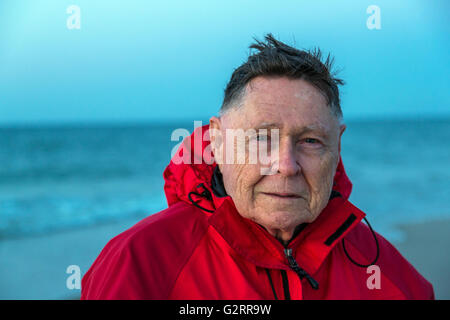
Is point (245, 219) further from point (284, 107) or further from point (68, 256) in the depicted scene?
point (68, 256)

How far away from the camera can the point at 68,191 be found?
43.2ft

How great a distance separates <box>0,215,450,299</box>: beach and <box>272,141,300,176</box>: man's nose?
12.8 feet

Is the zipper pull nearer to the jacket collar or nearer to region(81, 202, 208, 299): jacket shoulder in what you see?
the jacket collar

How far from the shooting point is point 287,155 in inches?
64.7

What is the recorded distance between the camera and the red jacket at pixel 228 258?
1.56m

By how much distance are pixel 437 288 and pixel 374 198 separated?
17.9 ft

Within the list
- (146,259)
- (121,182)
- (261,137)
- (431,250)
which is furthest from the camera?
(121,182)

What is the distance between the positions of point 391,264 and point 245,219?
2.48ft

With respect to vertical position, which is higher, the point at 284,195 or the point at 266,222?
the point at 284,195

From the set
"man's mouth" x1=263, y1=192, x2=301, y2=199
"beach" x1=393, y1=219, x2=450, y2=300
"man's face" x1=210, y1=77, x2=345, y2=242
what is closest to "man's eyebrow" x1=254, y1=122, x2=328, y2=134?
"man's face" x1=210, y1=77, x2=345, y2=242

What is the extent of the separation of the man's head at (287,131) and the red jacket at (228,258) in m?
0.12

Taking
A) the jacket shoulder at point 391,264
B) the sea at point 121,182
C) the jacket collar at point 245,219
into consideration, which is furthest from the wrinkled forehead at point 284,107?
the sea at point 121,182

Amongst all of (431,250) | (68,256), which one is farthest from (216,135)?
(431,250)

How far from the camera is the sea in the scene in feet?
29.1
